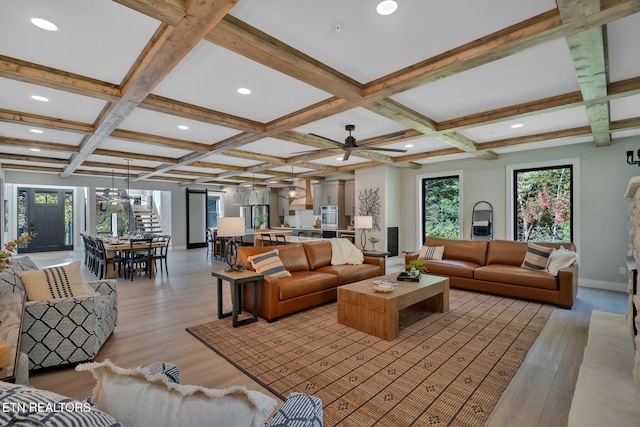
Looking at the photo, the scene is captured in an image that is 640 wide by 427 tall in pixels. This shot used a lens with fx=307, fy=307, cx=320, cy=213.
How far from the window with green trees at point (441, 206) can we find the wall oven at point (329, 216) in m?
2.77

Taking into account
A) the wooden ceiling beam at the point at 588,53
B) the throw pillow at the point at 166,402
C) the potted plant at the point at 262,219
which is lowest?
the throw pillow at the point at 166,402

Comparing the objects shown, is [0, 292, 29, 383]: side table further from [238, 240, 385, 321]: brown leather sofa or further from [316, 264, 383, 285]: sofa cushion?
[316, 264, 383, 285]: sofa cushion

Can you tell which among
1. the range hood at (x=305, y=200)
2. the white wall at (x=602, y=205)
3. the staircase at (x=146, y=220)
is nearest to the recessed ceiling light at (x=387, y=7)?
the white wall at (x=602, y=205)

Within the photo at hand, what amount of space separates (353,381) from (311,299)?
1.81 m

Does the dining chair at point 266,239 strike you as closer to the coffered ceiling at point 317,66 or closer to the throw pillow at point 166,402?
the coffered ceiling at point 317,66

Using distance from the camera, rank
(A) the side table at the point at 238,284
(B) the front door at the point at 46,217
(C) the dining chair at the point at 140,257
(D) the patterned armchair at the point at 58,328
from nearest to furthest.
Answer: (D) the patterned armchair at the point at 58,328 < (A) the side table at the point at 238,284 < (C) the dining chair at the point at 140,257 < (B) the front door at the point at 46,217

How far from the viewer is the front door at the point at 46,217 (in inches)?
420

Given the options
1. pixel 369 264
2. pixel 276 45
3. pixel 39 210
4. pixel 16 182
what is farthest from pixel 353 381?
pixel 39 210

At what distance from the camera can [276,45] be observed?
239 centimetres

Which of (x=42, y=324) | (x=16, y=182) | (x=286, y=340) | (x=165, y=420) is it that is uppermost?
(x=16, y=182)

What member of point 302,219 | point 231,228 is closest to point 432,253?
point 231,228

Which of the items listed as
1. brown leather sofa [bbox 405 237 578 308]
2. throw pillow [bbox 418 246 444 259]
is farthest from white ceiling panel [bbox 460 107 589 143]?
throw pillow [bbox 418 246 444 259]

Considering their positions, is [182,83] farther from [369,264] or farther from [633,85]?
[633,85]

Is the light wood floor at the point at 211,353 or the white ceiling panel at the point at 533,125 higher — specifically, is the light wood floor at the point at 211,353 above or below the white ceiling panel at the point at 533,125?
below
